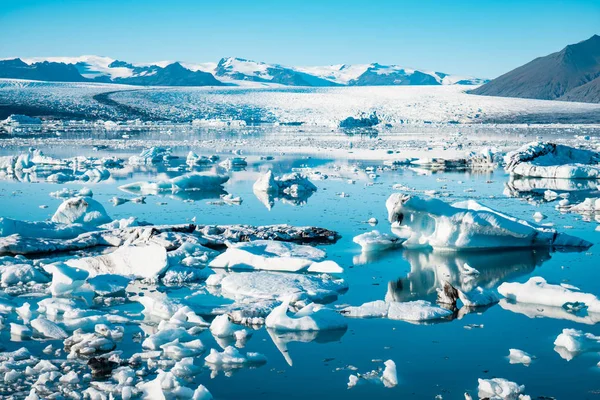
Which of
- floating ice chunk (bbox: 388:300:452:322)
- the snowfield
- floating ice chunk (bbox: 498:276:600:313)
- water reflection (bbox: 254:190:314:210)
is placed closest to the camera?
floating ice chunk (bbox: 388:300:452:322)

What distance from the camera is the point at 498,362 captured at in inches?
130

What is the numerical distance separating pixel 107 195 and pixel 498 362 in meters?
7.10

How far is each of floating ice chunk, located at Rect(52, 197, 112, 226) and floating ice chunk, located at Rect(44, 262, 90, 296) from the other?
232 cm

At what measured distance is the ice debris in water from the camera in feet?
9.98

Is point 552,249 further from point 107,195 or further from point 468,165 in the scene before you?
point 468,165

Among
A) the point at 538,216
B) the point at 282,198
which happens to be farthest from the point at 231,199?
the point at 538,216

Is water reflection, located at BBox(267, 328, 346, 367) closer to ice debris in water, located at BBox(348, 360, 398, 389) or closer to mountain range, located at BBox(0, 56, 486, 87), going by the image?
ice debris in water, located at BBox(348, 360, 398, 389)

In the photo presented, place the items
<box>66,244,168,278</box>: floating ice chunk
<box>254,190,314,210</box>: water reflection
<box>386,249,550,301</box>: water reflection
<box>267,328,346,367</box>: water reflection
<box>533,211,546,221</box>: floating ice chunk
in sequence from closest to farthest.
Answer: <box>267,328,346,367</box>: water reflection → <box>386,249,550,301</box>: water reflection → <box>66,244,168,278</box>: floating ice chunk → <box>533,211,546,221</box>: floating ice chunk → <box>254,190,314,210</box>: water reflection

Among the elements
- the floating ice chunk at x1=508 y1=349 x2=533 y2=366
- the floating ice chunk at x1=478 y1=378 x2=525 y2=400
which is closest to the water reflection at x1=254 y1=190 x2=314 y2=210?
the floating ice chunk at x1=508 y1=349 x2=533 y2=366

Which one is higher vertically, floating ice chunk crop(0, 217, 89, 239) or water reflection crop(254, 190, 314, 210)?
floating ice chunk crop(0, 217, 89, 239)

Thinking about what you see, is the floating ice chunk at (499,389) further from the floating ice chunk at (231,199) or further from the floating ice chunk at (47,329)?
the floating ice chunk at (231,199)

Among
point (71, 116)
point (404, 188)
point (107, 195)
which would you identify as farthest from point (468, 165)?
point (71, 116)

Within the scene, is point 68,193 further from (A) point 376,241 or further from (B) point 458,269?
(B) point 458,269

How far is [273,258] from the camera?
524 cm
